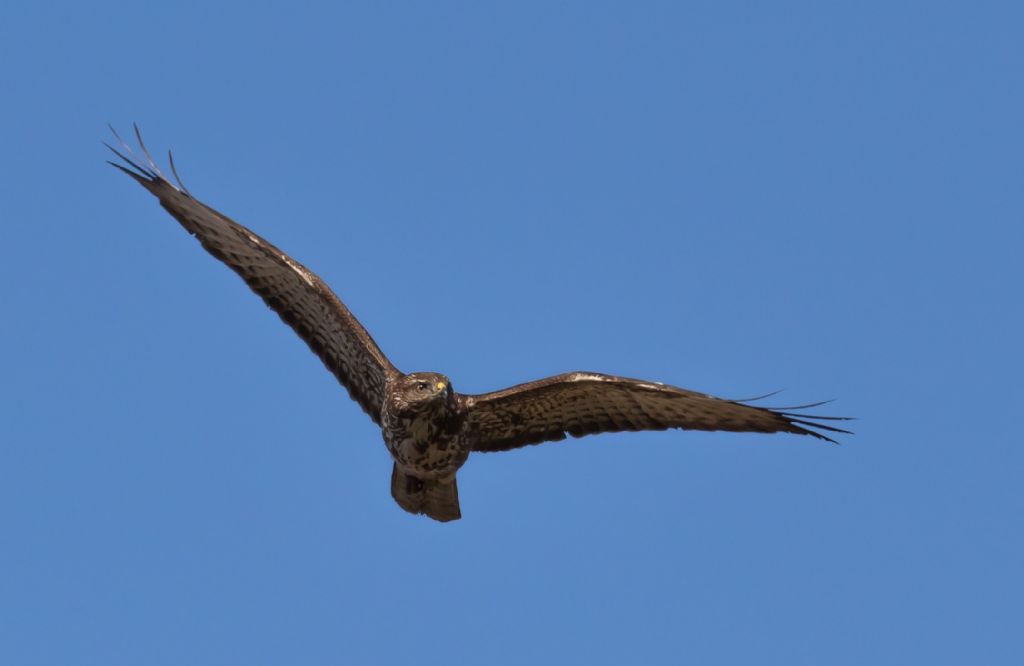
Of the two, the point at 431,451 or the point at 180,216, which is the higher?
the point at 180,216

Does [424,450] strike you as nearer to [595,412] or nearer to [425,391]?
[425,391]

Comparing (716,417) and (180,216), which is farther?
(180,216)

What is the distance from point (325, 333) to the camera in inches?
532

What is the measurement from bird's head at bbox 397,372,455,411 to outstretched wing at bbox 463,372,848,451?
0.50m

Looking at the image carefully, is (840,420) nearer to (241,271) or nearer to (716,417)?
(716,417)

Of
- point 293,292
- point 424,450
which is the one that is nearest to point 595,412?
point 424,450

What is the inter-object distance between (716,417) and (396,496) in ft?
10.3

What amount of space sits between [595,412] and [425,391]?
5.94 feet

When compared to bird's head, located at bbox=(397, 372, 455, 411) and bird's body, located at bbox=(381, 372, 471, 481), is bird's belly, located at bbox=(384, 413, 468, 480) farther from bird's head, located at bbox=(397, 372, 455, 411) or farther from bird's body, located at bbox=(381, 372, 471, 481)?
bird's head, located at bbox=(397, 372, 455, 411)

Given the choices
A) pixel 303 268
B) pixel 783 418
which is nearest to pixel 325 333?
pixel 303 268

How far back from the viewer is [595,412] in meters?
13.1

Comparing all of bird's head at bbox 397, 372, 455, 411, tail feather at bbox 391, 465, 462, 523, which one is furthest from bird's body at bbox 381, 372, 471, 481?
tail feather at bbox 391, 465, 462, 523

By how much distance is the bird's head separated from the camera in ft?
40.0

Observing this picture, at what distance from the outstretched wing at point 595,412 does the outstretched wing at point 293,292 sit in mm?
1107
